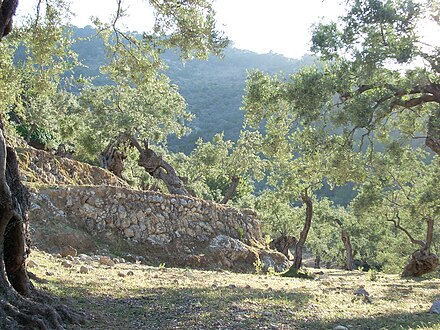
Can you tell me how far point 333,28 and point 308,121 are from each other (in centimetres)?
245

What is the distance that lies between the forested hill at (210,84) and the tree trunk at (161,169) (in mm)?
44598

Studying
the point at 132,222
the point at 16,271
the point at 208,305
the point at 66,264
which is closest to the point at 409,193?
the point at 132,222

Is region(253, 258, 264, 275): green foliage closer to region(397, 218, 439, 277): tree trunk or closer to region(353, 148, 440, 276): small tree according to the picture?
region(353, 148, 440, 276): small tree

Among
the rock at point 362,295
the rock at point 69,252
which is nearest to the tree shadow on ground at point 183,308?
the rock at point 362,295

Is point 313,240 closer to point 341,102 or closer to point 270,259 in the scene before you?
point 270,259

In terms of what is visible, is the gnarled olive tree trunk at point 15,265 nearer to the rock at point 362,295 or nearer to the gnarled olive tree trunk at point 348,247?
the rock at point 362,295

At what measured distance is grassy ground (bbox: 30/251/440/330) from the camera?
16.8ft

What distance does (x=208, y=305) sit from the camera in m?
5.95

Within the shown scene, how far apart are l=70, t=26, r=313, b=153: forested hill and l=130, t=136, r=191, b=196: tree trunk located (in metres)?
44.6

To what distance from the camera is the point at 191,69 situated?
156750 millimetres

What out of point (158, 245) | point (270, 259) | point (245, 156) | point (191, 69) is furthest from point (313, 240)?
point (191, 69)

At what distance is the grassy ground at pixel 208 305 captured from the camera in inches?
201

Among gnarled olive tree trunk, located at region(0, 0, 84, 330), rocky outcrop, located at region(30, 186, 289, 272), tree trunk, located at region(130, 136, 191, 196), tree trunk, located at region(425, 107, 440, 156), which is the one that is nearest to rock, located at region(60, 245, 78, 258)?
rocky outcrop, located at region(30, 186, 289, 272)

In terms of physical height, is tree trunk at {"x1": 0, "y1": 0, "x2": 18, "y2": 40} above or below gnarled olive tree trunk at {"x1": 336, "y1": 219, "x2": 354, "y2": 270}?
above
